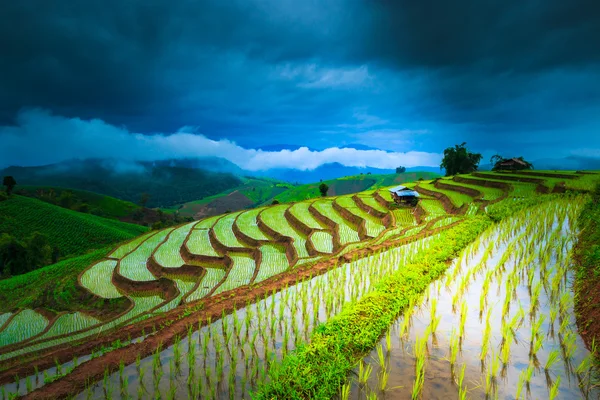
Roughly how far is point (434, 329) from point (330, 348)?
1.68 metres

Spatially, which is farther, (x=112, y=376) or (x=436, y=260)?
(x=436, y=260)

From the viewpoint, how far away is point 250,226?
19.5 m

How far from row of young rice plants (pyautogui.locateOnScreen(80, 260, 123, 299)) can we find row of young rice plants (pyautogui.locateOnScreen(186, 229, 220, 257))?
12.8 feet

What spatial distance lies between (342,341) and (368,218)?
46.4 feet

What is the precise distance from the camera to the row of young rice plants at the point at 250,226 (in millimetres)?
16906

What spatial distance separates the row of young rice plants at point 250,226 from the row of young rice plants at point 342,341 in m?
10.9

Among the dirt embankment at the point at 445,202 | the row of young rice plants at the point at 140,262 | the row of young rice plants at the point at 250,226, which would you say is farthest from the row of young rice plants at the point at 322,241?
the row of young rice plants at the point at 140,262

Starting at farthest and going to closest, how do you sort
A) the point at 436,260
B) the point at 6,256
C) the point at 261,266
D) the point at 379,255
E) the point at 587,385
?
the point at 6,256, the point at 261,266, the point at 379,255, the point at 436,260, the point at 587,385

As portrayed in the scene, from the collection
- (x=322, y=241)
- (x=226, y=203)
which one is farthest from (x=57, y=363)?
(x=226, y=203)

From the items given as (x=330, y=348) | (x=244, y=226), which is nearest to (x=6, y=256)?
(x=244, y=226)

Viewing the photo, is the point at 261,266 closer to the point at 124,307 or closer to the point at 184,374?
the point at 124,307

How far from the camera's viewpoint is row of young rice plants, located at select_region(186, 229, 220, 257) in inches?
606

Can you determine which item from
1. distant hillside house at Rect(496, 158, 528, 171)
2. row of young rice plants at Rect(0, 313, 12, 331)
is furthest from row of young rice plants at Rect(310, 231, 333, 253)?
distant hillside house at Rect(496, 158, 528, 171)

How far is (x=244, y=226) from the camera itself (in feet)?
63.8
